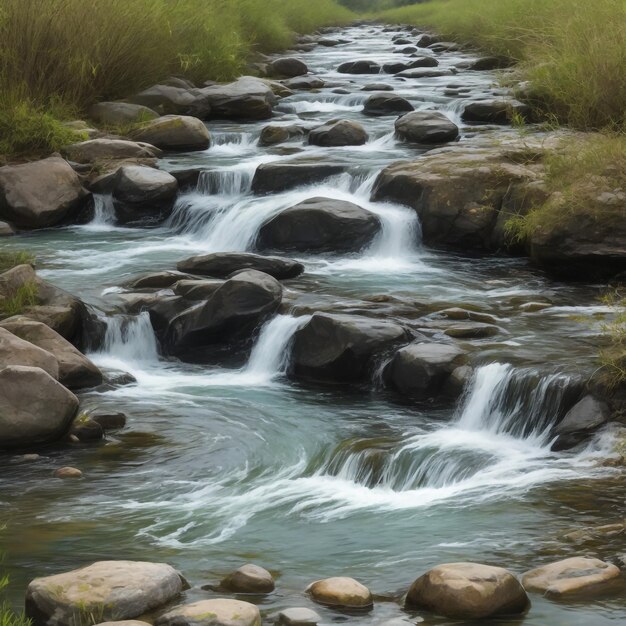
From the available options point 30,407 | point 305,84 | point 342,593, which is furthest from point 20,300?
point 305,84

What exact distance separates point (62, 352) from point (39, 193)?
4117 mm

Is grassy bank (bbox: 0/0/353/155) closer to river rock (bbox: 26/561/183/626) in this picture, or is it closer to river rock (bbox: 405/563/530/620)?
river rock (bbox: 26/561/183/626)

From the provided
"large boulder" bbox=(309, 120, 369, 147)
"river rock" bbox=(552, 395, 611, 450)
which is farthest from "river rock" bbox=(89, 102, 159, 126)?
"river rock" bbox=(552, 395, 611, 450)

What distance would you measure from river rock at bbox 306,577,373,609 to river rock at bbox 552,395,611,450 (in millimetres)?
2154

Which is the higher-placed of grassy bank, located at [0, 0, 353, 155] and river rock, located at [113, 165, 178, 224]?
grassy bank, located at [0, 0, 353, 155]

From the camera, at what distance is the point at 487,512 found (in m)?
5.11

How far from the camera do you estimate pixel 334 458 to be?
598 cm

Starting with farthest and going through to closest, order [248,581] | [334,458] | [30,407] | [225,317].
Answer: [225,317] → [30,407] → [334,458] → [248,581]

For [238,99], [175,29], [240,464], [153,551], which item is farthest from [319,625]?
[175,29]

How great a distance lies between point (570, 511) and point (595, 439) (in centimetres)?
95

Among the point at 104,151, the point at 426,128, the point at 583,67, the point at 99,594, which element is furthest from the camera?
the point at 426,128

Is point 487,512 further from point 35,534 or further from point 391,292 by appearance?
point 391,292

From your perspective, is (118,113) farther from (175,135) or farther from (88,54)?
(175,135)

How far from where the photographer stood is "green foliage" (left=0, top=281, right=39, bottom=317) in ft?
24.9
